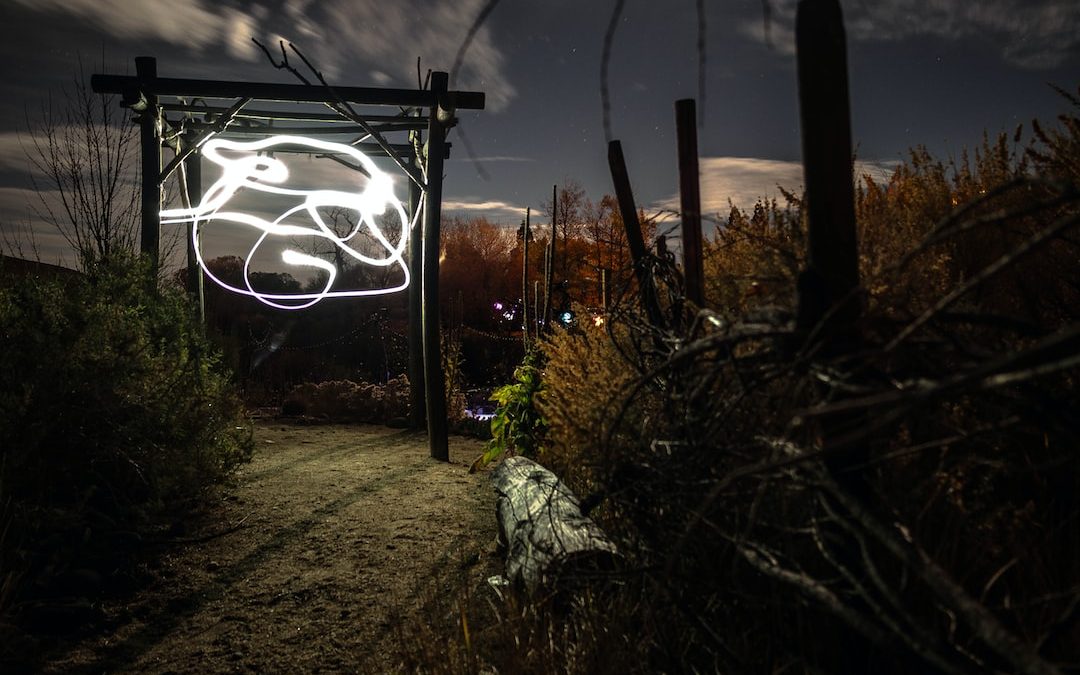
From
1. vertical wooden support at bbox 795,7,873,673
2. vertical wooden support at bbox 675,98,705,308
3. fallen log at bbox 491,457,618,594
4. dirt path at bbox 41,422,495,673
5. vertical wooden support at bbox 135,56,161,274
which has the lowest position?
dirt path at bbox 41,422,495,673

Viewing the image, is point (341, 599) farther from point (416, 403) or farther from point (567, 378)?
point (416, 403)

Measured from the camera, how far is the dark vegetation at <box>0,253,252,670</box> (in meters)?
3.81

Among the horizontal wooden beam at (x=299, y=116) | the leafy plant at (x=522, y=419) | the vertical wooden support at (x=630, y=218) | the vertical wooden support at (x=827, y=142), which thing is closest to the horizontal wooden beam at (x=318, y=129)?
the horizontal wooden beam at (x=299, y=116)

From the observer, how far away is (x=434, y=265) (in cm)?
784

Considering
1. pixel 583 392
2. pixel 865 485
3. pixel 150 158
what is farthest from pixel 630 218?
pixel 150 158

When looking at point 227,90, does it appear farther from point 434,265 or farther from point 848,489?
point 848,489

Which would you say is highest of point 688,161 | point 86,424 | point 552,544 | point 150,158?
point 150,158

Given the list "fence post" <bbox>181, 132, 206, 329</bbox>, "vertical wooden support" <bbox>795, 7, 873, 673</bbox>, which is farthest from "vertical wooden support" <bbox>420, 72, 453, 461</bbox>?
"vertical wooden support" <bbox>795, 7, 873, 673</bbox>

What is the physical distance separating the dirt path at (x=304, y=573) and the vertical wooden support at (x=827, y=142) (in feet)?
7.59

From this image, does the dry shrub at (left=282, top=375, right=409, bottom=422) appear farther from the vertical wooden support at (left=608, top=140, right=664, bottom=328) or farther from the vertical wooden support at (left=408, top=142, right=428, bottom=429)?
the vertical wooden support at (left=608, top=140, right=664, bottom=328)

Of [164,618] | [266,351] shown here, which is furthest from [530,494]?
[266,351]

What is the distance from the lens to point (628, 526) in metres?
2.90

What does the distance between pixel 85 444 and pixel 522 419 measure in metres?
3.71

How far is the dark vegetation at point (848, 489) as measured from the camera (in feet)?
4.58
